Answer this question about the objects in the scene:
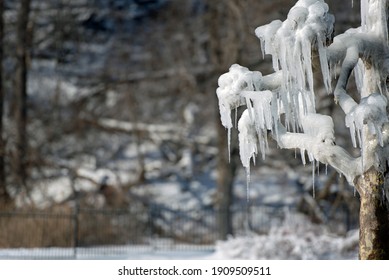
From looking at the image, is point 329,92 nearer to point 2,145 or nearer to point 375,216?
point 375,216

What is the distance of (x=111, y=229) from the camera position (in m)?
26.0

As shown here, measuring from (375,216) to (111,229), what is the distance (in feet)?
58.0

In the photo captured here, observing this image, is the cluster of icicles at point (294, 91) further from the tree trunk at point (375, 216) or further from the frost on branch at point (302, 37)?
the tree trunk at point (375, 216)

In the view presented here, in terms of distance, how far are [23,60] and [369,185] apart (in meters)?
24.0

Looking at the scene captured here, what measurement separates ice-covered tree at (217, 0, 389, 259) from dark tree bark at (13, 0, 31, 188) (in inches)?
836

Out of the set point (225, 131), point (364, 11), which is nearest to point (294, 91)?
point (364, 11)

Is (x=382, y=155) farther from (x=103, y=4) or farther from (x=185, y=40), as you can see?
(x=103, y=4)

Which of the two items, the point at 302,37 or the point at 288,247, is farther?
the point at 288,247

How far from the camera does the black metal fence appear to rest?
77.3 ft

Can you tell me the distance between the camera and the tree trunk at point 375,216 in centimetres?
918

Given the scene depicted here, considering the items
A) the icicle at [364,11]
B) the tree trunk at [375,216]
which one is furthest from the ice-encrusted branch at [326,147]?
the icicle at [364,11]

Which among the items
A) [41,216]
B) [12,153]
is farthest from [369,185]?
[12,153]

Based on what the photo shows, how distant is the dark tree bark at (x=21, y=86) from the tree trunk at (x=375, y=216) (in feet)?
72.2

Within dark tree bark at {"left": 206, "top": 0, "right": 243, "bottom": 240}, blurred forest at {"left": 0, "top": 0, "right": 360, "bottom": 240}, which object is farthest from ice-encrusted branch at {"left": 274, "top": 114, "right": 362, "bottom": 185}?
blurred forest at {"left": 0, "top": 0, "right": 360, "bottom": 240}
